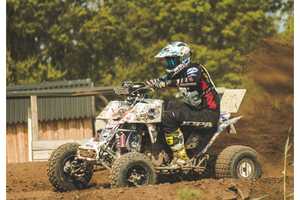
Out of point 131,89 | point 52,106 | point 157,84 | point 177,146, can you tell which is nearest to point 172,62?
point 157,84

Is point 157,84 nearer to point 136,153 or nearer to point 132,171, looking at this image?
point 136,153

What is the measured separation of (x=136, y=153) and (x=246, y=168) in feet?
6.01

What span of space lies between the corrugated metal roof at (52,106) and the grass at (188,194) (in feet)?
71.4

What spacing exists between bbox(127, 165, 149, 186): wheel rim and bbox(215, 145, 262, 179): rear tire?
131 centimetres

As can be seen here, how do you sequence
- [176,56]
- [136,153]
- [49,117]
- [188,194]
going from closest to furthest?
[188,194] < [136,153] < [176,56] < [49,117]

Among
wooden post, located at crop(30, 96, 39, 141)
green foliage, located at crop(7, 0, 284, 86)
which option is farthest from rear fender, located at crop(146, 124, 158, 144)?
green foliage, located at crop(7, 0, 284, 86)

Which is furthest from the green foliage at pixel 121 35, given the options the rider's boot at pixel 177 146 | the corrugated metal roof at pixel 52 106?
the rider's boot at pixel 177 146

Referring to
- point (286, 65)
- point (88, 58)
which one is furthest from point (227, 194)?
point (88, 58)

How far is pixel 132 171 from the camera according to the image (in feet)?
34.6

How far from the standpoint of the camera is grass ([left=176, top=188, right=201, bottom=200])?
30.0ft

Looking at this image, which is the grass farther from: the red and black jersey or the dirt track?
the red and black jersey

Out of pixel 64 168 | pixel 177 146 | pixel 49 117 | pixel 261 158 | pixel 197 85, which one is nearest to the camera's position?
pixel 64 168

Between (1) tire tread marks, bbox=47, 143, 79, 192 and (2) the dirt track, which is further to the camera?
(1) tire tread marks, bbox=47, 143, 79, 192

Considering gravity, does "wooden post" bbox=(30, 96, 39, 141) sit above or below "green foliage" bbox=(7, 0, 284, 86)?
below
